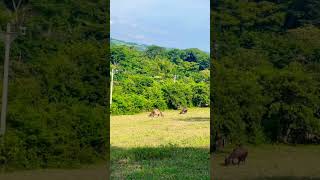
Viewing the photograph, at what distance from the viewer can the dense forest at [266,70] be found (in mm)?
6633

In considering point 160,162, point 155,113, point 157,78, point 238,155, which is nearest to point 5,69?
point 160,162

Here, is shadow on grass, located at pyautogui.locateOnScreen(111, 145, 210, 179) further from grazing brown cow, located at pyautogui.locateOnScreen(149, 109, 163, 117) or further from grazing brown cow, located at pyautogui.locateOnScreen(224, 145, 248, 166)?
grazing brown cow, located at pyautogui.locateOnScreen(149, 109, 163, 117)

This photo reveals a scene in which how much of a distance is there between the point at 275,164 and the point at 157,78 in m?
2.68

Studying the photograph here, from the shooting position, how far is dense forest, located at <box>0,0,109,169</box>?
223 inches

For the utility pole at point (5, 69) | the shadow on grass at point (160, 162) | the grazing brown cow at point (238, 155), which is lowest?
the shadow on grass at point (160, 162)

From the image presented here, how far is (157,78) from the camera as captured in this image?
8367mm

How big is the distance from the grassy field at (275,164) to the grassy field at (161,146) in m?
0.22

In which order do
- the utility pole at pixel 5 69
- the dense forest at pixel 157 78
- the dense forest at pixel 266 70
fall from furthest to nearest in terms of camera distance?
the dense forest at pixel 157 78 < the dense forest at pixel 266 70 < the utility pole at pixel 5 69

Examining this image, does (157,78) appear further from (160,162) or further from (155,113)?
(160,162)

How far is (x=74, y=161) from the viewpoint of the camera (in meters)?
5.83

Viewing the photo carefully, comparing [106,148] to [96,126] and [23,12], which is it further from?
[23,12]

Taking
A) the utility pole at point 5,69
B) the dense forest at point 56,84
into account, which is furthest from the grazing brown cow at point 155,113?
the utility pole at point 5,69

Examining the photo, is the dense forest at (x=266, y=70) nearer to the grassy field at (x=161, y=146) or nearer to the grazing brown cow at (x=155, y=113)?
the grassy field at (x=161, y=146)

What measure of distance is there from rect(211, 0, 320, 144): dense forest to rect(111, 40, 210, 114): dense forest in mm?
1022
